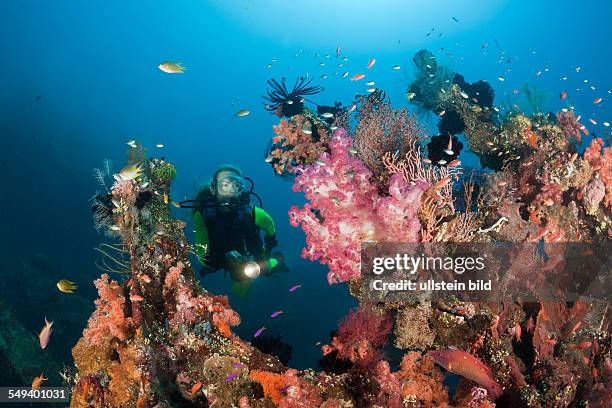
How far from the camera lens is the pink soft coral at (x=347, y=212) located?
4.36 m

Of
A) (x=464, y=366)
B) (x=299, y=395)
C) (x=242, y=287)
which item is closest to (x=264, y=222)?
(x=242, y=287)

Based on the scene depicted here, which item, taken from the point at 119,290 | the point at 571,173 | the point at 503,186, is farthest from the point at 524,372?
the point at 119,290

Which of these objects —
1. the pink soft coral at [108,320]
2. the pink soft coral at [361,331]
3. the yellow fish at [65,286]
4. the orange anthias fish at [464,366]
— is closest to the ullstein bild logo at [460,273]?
the pink soft coral at [361,331]

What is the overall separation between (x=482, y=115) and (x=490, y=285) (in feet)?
20.4

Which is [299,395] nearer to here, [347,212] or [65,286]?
[347,212]

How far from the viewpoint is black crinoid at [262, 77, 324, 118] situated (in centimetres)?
859

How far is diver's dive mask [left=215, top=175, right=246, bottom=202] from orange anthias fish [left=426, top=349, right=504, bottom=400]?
567 centimetres

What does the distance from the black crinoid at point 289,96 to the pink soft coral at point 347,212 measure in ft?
13.4

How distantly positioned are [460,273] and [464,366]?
4.21ft

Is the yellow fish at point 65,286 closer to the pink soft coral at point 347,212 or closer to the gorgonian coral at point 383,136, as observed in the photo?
the pink soft coral at point 347,212

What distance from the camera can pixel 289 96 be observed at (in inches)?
344

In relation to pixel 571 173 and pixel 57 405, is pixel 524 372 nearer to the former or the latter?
pixel 571 173

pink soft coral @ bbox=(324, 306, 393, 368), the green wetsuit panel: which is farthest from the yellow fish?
the green wetsuit panel

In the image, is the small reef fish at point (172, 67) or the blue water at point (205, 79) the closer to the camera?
the small reef fish at point (172, 67)
